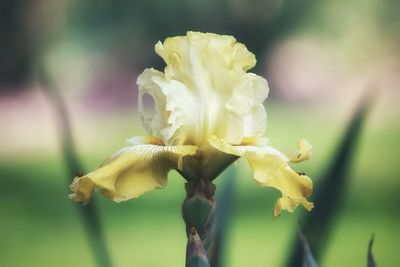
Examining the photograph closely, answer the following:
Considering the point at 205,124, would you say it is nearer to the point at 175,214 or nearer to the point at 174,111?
the point at 174,111

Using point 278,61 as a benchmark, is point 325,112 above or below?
below

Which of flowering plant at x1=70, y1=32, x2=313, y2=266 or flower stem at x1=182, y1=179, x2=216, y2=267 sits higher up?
flowering plant at x1=70, y1=32, x2=313, y2=266

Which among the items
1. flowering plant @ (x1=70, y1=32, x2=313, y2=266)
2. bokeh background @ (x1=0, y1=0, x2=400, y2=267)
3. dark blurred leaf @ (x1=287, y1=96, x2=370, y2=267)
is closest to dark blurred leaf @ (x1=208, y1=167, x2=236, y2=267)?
bokeh background @ (x1=0, y1=0, x2=400, y2=267)

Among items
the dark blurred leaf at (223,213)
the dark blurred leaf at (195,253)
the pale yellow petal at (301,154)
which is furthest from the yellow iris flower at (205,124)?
the dark blurred leaf at (223,213)

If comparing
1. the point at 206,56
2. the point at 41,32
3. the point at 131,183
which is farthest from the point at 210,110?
the point at 41,32

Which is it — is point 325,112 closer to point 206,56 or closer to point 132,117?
point 132,117

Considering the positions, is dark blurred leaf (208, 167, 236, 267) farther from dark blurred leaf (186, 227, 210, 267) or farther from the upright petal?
dark blurred leaf (186, 227, 210, 267)

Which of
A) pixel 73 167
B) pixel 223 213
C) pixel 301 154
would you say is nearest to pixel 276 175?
pixel 301 154

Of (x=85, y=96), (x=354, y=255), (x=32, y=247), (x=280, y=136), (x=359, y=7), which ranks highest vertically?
(x=359, y=7)
